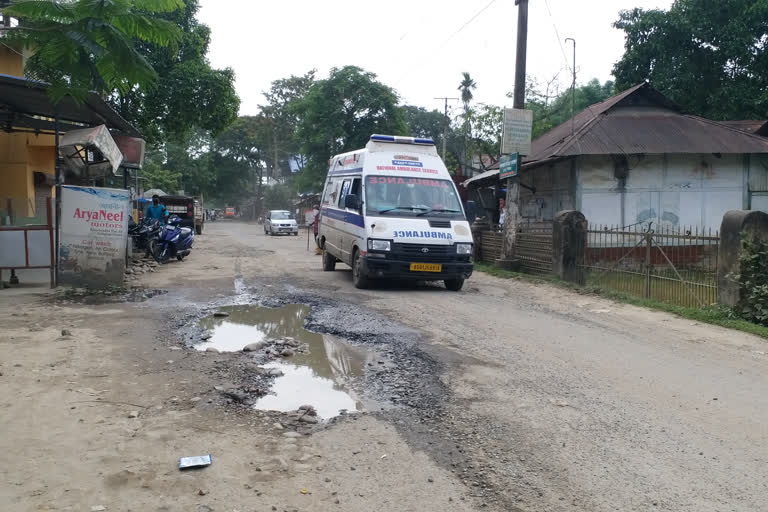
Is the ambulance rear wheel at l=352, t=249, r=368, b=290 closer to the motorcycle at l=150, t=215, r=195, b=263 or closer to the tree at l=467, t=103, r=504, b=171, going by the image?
the motorcycle at l=150, t=215, r=195, b=263

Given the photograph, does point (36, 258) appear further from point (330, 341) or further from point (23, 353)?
point (330, 341)

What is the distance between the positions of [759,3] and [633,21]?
4.33 metres

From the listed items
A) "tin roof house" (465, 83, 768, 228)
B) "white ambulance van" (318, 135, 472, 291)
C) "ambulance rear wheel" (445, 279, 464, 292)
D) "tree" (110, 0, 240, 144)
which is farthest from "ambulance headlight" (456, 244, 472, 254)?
"tree" (110, 0, 240, 144)

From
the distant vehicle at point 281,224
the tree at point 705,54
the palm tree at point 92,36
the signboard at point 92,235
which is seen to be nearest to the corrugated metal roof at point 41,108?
the signboard at point 92,235

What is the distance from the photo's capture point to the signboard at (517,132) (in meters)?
14.5

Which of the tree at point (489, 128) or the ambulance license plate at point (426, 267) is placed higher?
the tree at point (489, 128)

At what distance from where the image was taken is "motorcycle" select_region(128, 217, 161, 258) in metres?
16.4

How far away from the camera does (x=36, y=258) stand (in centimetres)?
1077

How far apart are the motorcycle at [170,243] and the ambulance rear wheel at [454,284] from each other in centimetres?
877

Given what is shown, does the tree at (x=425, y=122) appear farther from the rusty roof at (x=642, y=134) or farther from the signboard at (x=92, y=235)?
the signboard at (x=92, y=235)

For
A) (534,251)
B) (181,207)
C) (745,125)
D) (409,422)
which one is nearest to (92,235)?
(409,422)

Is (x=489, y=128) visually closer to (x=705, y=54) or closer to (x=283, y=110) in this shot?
(x=705, y=54)

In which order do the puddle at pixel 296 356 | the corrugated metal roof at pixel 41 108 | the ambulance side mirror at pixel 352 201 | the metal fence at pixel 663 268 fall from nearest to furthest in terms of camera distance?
the puddle at pixel 296 356 → the metal fence at pixel 663 268 → the corrugated metal roof at pixel 41 108 → the ambulance side mirror at pixel 352 201

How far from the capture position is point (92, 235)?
1052cm
